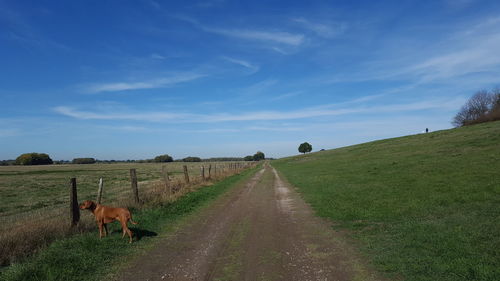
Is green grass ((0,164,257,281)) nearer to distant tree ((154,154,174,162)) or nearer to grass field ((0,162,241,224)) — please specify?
grass field ((0,162,241,224))

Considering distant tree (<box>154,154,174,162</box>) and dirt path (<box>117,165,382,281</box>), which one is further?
distant tree (<box>154,154,174,162</box>)

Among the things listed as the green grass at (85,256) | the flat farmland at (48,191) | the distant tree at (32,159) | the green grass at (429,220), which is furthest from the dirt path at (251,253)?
the distant tree at (32,159)

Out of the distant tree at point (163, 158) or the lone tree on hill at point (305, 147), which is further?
the distant tree at point (163, 158)

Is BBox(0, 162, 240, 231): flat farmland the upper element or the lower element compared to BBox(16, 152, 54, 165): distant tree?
lower

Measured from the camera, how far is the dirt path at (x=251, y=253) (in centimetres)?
585

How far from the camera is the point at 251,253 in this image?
7.14 metres

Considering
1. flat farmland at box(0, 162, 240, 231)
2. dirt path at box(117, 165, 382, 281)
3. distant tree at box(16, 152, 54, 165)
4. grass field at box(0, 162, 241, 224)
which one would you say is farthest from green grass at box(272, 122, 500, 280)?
distant tree at box(16, 152, 54, 165)

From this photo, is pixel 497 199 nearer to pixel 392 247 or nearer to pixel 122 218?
pixel 392 247

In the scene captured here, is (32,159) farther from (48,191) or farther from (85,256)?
(85,256)

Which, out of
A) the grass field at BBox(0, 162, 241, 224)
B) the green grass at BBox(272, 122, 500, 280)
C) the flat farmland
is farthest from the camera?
the grass field at BBox(0, 162, 241, 224)

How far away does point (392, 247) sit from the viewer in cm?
723

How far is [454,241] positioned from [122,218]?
354 inches

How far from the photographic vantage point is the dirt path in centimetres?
585

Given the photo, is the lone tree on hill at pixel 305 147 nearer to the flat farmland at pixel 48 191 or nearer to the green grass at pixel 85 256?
the flat farmland at pixel 48 191
